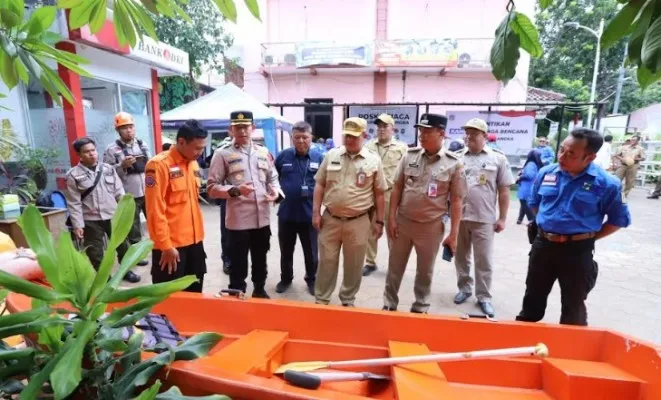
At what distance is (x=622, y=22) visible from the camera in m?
0.77

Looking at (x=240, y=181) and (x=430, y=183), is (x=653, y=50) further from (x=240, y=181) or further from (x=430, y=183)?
(x=240, y=181)

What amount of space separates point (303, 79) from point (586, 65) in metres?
14.7

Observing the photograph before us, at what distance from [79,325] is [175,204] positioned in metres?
1.58

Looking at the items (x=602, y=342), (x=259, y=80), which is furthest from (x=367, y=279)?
(x=259, y=80)

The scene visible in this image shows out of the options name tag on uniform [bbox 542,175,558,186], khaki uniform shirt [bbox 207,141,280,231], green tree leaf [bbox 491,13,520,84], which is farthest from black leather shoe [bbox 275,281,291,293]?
green tree leaf [bbox 491,13,520,84]

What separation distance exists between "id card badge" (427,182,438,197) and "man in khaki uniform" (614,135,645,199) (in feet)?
27.3

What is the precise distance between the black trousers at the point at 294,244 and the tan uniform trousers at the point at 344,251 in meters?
0.52

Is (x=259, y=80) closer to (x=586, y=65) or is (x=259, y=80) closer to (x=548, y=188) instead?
(x=548, y=188)

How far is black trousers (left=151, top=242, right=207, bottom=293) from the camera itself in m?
2.40

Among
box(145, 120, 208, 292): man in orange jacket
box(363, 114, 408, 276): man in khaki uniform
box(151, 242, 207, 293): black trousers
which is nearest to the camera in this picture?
box(145, 120, 208, 292): man in orange jacket

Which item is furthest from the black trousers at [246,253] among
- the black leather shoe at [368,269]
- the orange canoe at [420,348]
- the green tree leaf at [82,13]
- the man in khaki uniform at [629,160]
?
the man in khaki uniform at [629,160]

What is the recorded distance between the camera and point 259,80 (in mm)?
13375

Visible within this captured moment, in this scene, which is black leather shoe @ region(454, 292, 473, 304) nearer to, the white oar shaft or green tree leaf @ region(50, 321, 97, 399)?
the white oar shaft

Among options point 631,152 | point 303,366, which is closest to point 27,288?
point 303,366
